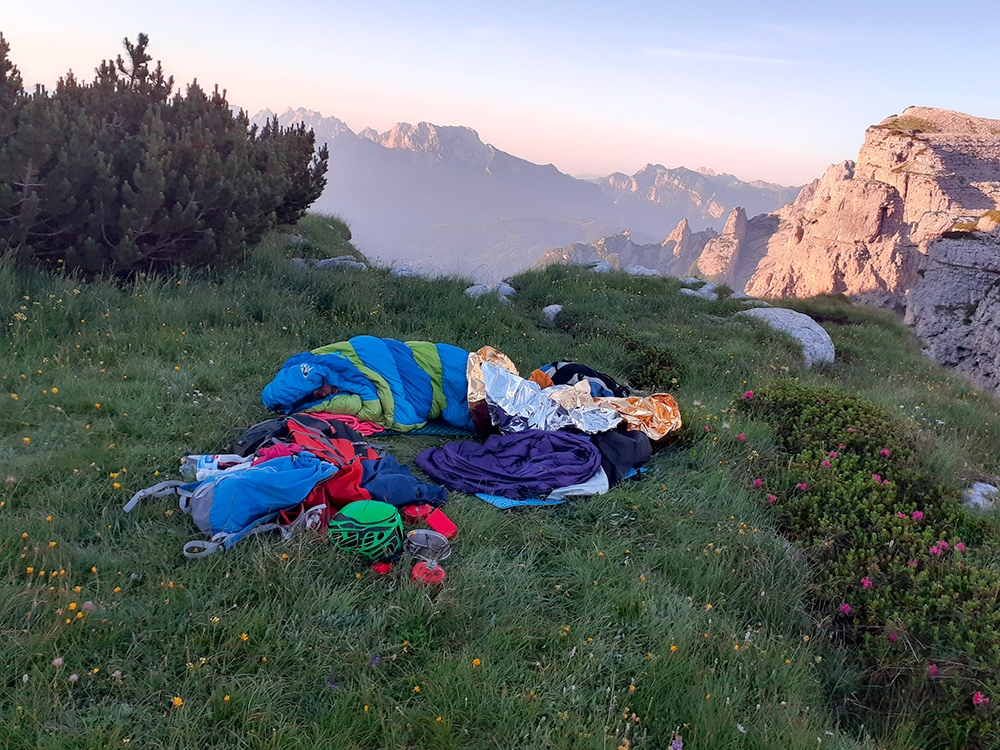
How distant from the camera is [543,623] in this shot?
351 cm

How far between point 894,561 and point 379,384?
4759 millimetres

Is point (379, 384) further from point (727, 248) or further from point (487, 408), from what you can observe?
point (727, 248)

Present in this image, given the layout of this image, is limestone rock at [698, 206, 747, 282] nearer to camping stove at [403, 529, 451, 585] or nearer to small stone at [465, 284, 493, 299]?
small stone at [465, 284, 493, 299]

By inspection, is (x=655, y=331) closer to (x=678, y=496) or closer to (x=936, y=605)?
(x=678, y=496)

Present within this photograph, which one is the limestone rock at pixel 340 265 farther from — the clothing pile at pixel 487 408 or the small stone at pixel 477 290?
the clothing pile at pixel 487 408

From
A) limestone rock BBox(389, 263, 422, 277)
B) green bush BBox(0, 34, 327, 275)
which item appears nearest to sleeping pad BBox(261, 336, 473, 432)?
green bush BBox(0, 34, 327, 275)

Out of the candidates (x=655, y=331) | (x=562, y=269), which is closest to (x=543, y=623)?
(x=655, y=331)

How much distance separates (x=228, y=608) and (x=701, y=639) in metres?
2.67

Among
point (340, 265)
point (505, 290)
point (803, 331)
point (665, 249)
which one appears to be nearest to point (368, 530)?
point (340, 265)

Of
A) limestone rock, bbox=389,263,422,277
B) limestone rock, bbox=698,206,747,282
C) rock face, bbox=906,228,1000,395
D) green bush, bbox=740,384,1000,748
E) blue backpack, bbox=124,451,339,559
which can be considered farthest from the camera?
limestone rock, bbox=698,206,747,282

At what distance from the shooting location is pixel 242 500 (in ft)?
13.1

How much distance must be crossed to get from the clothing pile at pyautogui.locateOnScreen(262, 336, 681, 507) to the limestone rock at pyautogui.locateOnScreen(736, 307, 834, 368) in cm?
635

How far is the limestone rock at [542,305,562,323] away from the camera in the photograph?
11.7m

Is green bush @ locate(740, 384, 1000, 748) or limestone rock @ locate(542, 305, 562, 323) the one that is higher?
limestone rock @ locate(542, 305, 562, 323)
